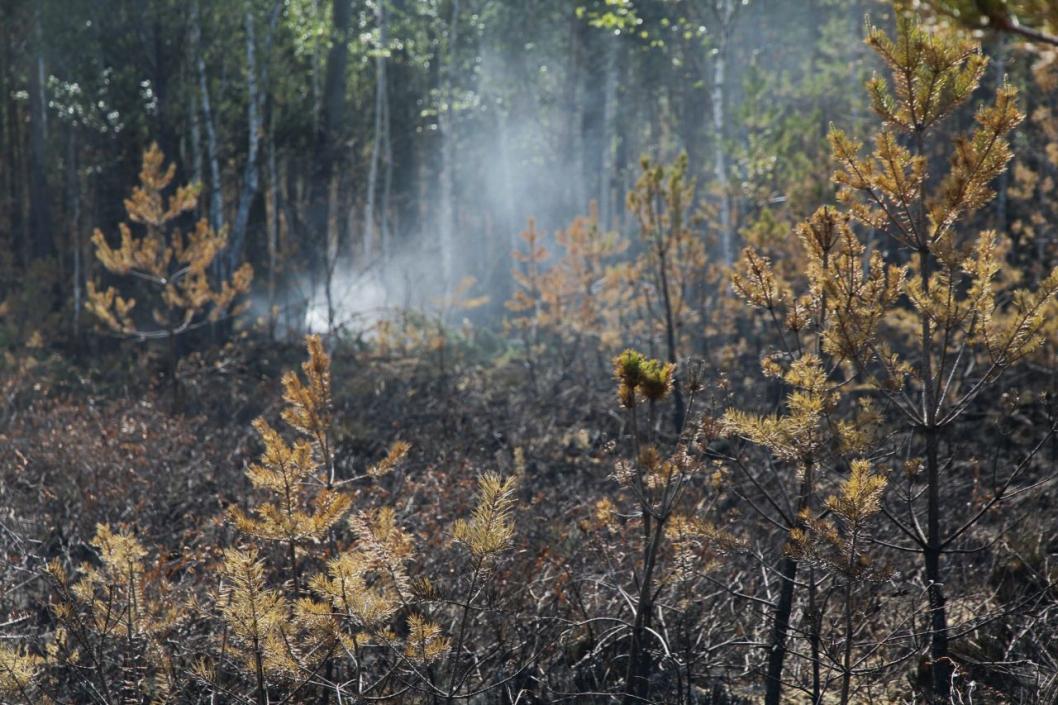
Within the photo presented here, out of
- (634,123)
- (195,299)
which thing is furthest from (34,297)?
(634,123)

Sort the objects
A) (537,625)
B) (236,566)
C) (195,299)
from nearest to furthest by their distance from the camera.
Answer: (236,566) → (537,625) → (195,299)

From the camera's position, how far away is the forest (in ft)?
11.7

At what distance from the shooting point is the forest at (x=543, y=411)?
3570 millimetres

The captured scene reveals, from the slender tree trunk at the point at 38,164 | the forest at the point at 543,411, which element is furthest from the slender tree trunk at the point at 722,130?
the slender tree trunk at the point at 38,164

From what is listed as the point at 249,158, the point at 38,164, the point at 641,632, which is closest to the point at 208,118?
the point at 249,158

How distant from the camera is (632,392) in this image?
350cm

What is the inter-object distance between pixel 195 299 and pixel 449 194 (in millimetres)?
11918

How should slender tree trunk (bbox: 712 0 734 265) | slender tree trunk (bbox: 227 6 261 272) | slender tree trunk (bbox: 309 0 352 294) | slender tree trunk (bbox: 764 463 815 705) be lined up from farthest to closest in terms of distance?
slender tree trunk (bbox: 227 6 261 272)
slender tree trunk (bbox: 309 0 352 294)
slender tree trunk (bbox: 712 0 734 265)
slender tree trunk (bbox: 764 463 815 705)

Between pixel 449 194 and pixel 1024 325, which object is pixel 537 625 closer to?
pixel 1024 325

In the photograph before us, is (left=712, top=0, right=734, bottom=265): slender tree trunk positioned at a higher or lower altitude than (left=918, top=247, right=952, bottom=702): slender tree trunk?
higher

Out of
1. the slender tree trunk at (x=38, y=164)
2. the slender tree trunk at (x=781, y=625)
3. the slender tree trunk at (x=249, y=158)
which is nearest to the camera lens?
the slender tree trunk at (x=781, y=625)

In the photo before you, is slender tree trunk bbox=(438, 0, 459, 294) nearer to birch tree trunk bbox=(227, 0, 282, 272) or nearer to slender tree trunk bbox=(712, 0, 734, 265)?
birch tree trunk bbox=(227, 0, 282, 272)

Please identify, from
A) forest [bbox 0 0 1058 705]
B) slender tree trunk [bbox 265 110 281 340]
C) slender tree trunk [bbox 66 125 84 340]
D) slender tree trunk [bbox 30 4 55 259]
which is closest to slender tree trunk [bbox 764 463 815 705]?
forest [bbox 0 0 1058 705]

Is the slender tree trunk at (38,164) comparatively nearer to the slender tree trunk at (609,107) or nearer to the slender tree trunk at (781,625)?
the slender tree trunk at (609,107)
